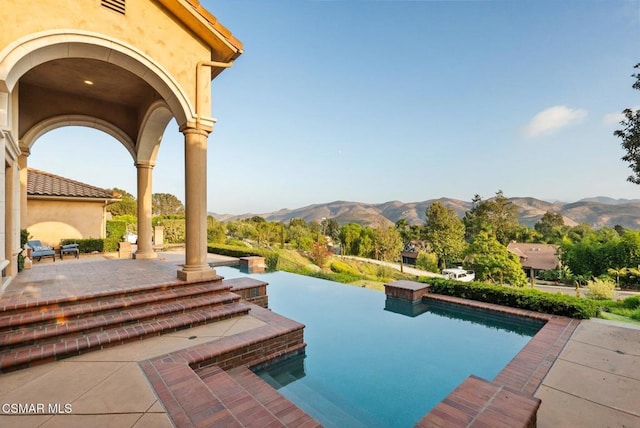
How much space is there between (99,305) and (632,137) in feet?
42.0

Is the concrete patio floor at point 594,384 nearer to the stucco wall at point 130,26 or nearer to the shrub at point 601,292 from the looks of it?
the shrub at point 601,292

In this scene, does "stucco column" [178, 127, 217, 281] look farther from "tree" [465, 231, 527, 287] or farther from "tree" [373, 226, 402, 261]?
"tree" [373, 226, 402, 261]

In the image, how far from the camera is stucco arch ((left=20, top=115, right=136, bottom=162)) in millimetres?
8627

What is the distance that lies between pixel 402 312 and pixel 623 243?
39.8 m

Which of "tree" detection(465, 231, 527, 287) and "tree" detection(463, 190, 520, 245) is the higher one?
"tree" detection(463, 190, 520, 245)

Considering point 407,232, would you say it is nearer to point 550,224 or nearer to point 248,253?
point 248,253

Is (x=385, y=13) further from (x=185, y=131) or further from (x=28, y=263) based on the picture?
(x=28, y=263)

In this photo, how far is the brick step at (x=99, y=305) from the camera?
14.3ft

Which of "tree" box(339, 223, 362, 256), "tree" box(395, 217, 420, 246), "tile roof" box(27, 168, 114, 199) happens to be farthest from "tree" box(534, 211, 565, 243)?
"tile roof" box(27, 168, 114, 199)

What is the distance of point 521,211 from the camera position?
445ft

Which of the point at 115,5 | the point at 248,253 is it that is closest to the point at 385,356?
the point at 115,5

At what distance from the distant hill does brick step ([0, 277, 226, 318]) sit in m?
103

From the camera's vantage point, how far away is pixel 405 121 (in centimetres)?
2911

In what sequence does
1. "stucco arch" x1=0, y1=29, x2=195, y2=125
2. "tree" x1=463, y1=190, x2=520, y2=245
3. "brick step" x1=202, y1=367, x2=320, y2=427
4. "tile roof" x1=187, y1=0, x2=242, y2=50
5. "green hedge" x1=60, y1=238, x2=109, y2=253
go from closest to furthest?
"brick step" x1=202, y1=367, x2=320, y2=427 < "stucco arch" x1=0, y1=29, x2=195, y2=125 < "tile roof" x1=187, y1=0, x2=242, y2=50 < "green hedge" x1=60, y1=238, x2=109, y2=253 < "tree" x1=463, y1=190, x2=520, y2=245
